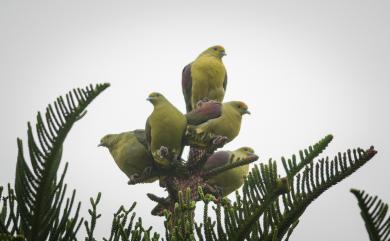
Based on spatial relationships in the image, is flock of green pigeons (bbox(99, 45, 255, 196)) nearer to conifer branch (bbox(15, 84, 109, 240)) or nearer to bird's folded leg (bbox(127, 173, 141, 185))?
bird's folded leg (bbox(127, 173, 141, 185))

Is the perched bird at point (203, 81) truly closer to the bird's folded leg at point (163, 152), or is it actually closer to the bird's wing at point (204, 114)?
the bird's wing at point (204, 114)

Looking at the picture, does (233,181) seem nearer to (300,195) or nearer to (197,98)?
(197,98)

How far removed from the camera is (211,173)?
3615mm

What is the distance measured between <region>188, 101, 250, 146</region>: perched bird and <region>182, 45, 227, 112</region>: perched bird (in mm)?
706

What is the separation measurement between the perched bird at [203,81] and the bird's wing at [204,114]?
2.80ft

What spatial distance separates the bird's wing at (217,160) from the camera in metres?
3.87

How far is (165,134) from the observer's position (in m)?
3.68

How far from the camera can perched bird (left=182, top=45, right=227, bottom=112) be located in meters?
4.97

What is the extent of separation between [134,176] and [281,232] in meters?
1.98

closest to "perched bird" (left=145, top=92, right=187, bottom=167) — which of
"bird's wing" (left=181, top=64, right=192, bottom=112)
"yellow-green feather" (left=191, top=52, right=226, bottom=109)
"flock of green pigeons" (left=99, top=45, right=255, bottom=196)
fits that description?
"flock of green pigeons" (left=99, top=45, right=255, bottom=196)

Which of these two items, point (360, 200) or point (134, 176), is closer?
point (360, 200)

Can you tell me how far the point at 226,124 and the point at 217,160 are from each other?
0.35 metres

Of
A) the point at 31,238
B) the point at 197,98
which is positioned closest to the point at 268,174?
the point at 31,238

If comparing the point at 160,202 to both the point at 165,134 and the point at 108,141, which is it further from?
the point at 108,141
